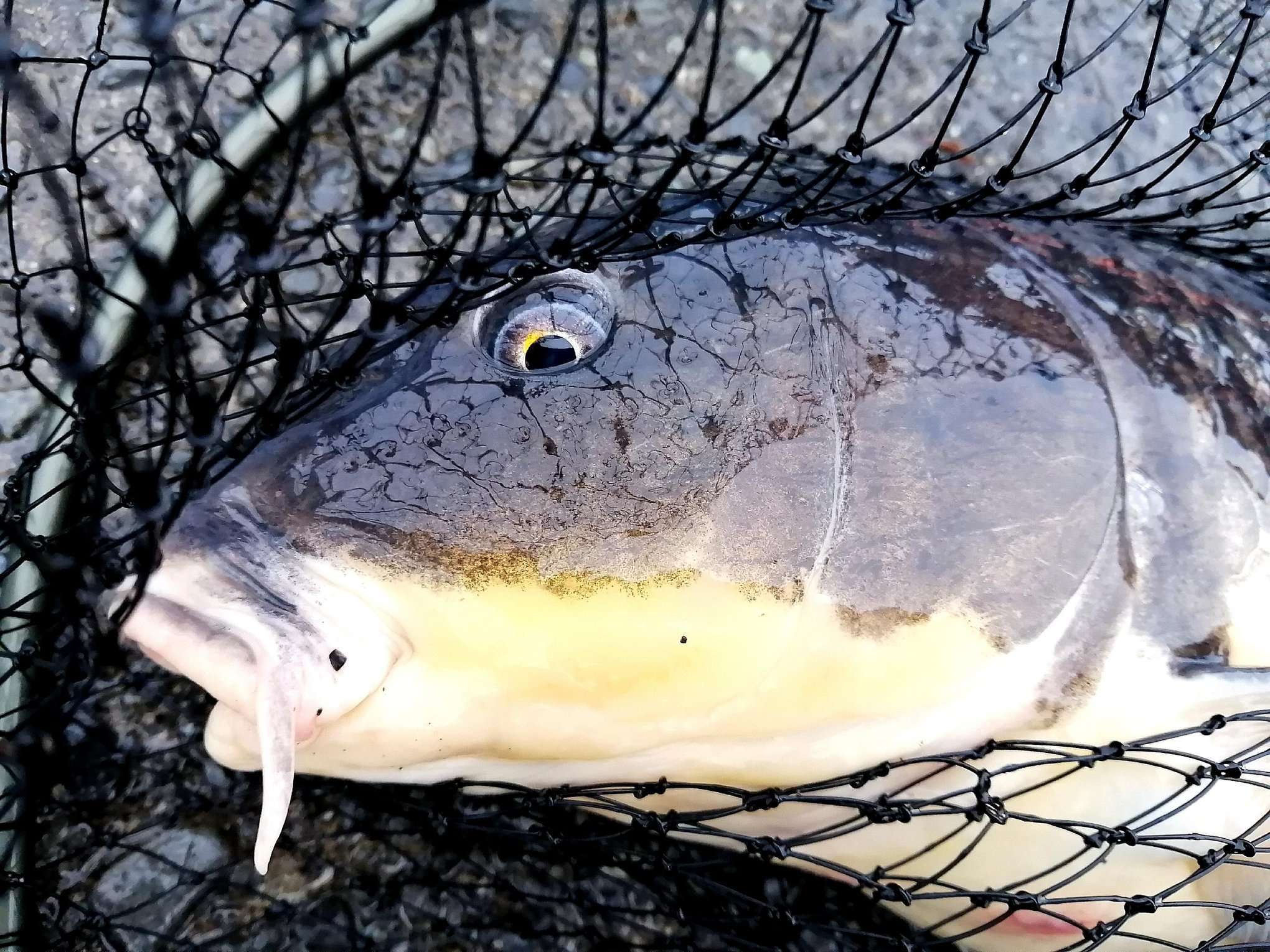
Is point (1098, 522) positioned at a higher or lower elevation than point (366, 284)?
lower

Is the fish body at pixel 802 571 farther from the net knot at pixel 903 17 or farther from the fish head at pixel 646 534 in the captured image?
the net knot at pixel 903 17

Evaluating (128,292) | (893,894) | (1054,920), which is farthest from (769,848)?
(128,292)

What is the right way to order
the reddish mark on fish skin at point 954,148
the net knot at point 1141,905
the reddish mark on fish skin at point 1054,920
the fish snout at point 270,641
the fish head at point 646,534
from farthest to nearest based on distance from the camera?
the reddish mark on fish skin at point 954,148
the reddish mark on fish skin at point 1054,920
the net knot at point 1141,905
the fish head at point 646,534
the fish snout at point 270,641

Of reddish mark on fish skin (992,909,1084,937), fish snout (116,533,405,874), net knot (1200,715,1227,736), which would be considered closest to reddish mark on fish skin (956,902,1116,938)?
reddish mark on fish skin (992,909,1084,937)

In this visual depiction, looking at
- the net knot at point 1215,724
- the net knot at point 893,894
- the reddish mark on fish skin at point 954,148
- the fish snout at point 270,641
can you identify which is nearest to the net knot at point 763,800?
the net knot at point 893,894

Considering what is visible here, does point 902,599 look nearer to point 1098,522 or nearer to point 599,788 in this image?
point 1098,522

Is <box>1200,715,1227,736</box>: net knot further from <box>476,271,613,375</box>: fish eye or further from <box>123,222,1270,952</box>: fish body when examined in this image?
<box>476,271,613,375</box>: fish eye

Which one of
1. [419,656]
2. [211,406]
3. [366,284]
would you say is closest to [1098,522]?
[419,656]
